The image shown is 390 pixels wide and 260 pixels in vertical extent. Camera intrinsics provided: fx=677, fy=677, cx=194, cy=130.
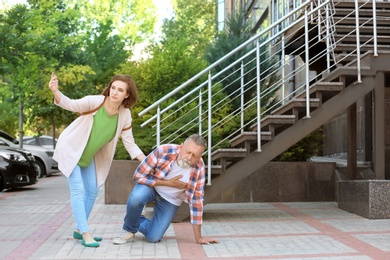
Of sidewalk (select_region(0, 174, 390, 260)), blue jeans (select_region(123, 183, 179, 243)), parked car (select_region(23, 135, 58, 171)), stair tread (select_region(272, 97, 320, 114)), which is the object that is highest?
stair tread (select_region(272, 97, 320, 114))

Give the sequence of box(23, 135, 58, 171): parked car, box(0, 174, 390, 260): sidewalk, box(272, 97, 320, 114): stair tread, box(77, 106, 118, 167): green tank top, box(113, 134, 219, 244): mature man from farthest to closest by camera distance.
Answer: box(23, 135, 58, 171): parked car, box(272, 97, 320, 114): stair tread, box(77, 106, 118, 167): green tank top, box(113, 134, 219, 244): mature man, box(0, 174, 390, 260): sidewalk

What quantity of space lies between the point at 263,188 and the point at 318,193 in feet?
3.65

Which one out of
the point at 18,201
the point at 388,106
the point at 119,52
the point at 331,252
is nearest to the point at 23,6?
the point at 18,201

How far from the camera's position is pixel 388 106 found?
14.3 metres

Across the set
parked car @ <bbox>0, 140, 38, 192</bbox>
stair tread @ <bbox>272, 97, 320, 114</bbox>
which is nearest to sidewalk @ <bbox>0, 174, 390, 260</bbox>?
stair tread @ <bbox>272, 97, 320, 114</bbox>

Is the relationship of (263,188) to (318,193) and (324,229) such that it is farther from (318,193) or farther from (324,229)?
(324,229)

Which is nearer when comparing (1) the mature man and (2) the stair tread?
(1) the mature man

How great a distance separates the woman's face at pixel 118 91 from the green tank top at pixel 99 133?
23 cm

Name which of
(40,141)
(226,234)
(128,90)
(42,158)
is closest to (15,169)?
(42,158)

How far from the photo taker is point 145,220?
24.7 feet

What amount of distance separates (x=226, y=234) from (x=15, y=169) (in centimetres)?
867

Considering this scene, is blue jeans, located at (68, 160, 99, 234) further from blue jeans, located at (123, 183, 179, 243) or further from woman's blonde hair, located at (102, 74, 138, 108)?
woman's blonde hair, located at (102, 74, 138, 108)

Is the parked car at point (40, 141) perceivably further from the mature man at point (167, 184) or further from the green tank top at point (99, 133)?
the mature man at point (167, 184)

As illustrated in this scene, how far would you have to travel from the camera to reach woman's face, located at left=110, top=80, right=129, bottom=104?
7.10 meters
